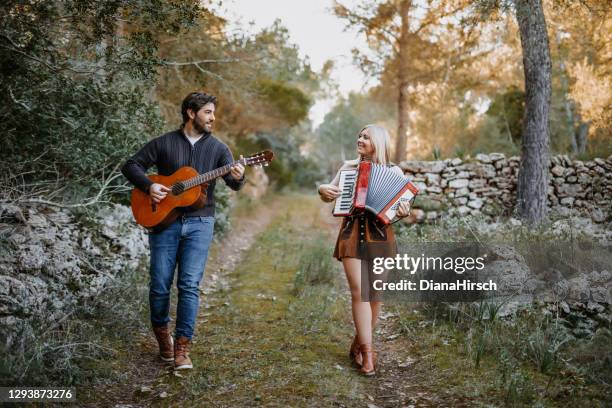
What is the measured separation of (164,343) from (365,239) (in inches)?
81.1

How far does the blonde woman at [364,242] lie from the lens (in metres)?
4.34

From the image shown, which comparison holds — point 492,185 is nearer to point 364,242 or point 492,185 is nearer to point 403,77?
point 403,77

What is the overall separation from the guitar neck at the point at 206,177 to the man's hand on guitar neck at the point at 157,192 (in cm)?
19

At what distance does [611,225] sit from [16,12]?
27.2ft

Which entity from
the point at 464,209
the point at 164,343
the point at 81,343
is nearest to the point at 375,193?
the point at 164,343

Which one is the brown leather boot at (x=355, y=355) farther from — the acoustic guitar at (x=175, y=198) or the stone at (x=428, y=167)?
the stone at (x=428, y=167)

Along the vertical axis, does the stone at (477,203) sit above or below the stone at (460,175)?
below

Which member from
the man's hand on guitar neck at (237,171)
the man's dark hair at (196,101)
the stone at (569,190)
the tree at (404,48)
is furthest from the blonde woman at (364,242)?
the tree at (404,48)

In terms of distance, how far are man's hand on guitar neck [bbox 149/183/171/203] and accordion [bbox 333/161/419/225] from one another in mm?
1481

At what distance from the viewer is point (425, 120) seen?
19062mm

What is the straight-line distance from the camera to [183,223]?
4.24 meters

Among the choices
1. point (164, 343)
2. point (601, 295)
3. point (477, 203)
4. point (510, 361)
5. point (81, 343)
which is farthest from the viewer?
point (477, 203)

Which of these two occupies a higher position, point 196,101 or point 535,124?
point 535,124

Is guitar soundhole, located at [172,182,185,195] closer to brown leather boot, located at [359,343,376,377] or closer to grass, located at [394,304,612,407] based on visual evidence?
brown leather boot, located at [359,343,376,377]
